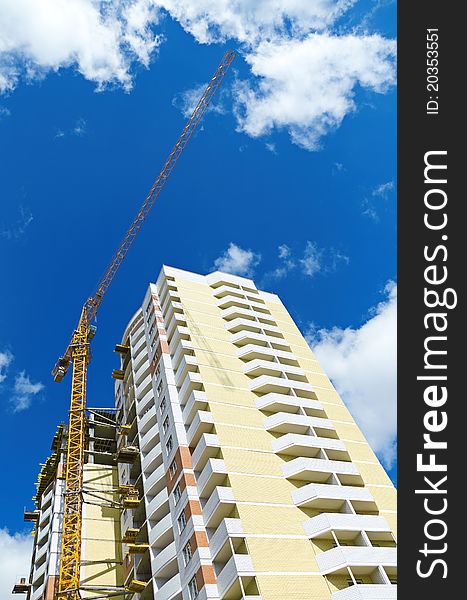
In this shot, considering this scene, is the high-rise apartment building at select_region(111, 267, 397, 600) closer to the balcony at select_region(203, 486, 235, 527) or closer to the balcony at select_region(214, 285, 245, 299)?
the balcony at select_region(203, 486, 235, 527)

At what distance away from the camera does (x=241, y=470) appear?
132 feet

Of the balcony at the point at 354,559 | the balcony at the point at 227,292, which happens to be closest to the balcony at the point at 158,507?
the balcony at the point at 354,559

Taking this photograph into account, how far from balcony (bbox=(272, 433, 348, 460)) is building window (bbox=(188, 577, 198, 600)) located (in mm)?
12214

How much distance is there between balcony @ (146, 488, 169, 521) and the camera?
4393cm

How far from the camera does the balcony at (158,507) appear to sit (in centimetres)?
4393

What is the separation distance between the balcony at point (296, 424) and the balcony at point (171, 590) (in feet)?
46.5

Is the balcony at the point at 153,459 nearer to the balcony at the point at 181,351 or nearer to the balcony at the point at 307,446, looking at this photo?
the balcony at the point at 181,351

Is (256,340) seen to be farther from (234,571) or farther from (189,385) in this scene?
(234,571)

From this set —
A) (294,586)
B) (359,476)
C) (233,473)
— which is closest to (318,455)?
(359,476)

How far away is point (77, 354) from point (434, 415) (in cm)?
6297

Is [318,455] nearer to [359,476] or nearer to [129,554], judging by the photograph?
[359,476]

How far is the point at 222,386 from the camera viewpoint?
4938cm

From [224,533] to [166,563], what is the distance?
25.3 feet

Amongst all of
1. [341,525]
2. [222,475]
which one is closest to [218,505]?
[222,475]
